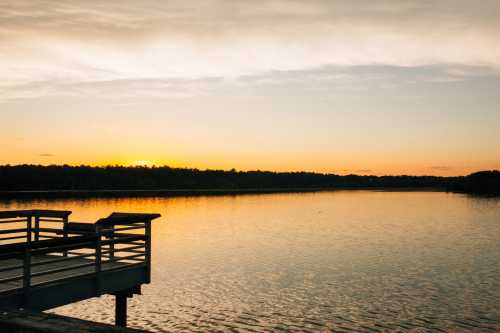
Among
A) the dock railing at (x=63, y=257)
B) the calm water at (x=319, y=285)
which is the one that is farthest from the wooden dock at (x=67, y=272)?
the calm water at (x=319, y=285)

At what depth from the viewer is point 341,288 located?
29391mm

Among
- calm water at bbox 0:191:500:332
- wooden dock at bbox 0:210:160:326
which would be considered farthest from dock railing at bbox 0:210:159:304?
calm water at bbox 0:191:500:332

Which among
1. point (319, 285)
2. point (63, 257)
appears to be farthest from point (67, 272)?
point (319, 285)

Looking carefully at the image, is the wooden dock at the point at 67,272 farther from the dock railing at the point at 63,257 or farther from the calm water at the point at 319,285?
the calm water at the point at 319,285

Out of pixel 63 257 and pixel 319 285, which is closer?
pixel 63 257

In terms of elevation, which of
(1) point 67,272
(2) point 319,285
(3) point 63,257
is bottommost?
(2) point 319,285

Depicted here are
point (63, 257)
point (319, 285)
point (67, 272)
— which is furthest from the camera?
→ point (319, 285)

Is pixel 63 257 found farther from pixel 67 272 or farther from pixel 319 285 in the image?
pixel 319 285

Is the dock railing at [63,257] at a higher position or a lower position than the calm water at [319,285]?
higher

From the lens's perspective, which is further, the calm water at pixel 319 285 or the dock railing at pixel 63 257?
the calm water at pixel 319 285

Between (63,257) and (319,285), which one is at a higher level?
(63,257)

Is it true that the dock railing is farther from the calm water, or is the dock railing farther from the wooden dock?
the calm water

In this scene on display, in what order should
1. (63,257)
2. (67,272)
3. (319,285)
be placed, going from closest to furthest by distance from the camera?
(67,272) → (63,257) → (319,285)

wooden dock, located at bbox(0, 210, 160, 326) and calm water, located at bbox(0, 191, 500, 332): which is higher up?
wooden dock, located at bbox(0, 210, 160, 326)
